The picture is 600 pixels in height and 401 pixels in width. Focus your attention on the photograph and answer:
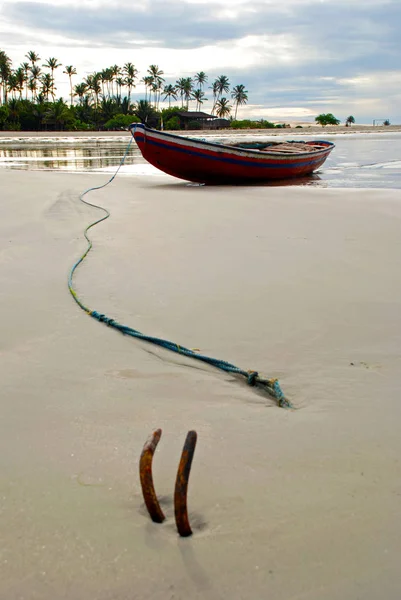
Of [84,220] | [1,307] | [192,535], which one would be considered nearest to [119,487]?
[192,535]

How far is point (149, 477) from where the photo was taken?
109cm

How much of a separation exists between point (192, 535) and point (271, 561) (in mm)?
187

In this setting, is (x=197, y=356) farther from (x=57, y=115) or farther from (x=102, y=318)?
(x=57, y=115)

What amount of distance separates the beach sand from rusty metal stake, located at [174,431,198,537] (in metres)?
0.06

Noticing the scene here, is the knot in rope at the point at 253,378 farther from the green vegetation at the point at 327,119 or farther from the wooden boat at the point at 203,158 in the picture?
the green vegetation at the point at 327,119

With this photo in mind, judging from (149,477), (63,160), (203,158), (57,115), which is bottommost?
(149,477)

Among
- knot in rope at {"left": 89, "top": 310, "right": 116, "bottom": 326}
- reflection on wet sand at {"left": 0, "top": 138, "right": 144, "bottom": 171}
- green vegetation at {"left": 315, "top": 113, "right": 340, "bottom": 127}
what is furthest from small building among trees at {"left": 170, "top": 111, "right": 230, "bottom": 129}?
knot in rope at {"left": 89, "top": 310, "right": 116, "bottom": 326}

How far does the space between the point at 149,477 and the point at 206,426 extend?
57cm

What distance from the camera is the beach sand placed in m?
1.08

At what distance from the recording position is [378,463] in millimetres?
1458

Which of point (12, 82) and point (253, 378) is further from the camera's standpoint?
point (12, 82)

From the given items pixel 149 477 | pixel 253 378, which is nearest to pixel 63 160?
pixel 253 378

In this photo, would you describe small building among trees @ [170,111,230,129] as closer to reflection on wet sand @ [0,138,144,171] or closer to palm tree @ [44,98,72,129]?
palm tree @ [44,98,72,129]

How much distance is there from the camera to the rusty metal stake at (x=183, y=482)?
107cm
